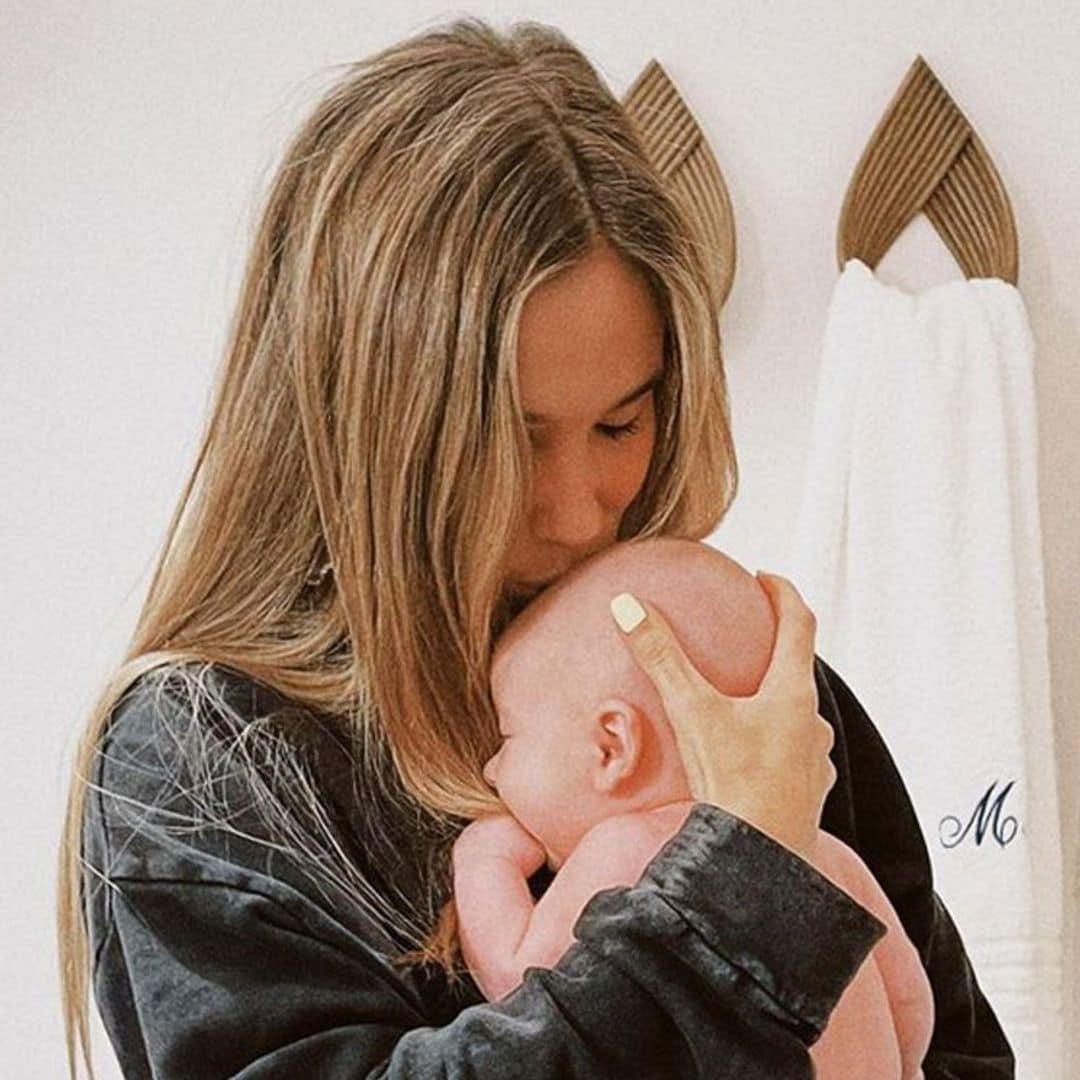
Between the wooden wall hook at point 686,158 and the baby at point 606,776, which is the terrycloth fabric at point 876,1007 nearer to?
the baby at point 606,776

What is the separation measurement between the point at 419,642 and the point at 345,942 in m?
0.15

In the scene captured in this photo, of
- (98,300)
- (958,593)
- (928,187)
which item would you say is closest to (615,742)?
(958,593)

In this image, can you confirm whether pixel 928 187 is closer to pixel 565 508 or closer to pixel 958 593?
pixel 958 593

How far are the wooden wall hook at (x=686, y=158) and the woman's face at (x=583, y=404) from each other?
705mm

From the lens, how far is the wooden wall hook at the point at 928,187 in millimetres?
1625

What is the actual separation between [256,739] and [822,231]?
3.05 feet

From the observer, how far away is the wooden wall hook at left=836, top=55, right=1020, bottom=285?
64.0 inches

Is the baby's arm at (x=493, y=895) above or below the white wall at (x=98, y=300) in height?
below

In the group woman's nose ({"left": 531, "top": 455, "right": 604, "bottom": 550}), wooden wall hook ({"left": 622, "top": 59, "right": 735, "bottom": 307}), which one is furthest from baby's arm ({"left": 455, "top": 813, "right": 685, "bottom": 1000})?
wooden wall hook ({"left": 622, "top": 59, "right": 735, "bottom": 307})

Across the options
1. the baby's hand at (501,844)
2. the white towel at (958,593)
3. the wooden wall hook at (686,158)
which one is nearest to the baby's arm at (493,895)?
the baby's hand at (501,844)

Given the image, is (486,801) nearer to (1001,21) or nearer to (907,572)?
(907,572)

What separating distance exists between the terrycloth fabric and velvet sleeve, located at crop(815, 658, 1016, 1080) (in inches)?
2.0

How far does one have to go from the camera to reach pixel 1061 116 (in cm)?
163

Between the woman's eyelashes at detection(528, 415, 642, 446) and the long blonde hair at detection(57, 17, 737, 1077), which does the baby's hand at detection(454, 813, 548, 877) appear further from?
the woman's eyelashes at detection(528, 415, 642, 446)
